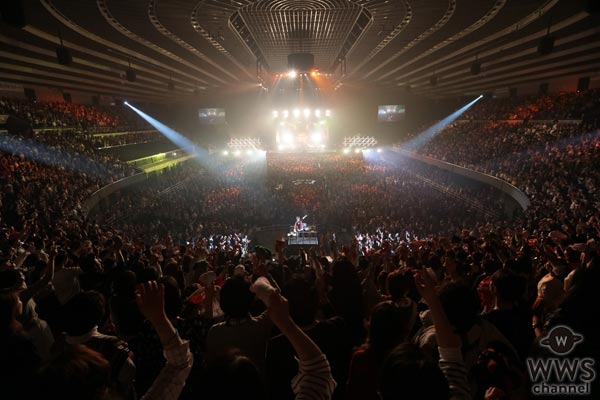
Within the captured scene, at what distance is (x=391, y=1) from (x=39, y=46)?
39.4 feet

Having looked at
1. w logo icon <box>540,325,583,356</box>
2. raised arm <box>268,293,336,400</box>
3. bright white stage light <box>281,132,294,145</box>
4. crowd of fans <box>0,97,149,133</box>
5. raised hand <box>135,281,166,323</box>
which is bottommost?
w logo icon <box>540,325,583,356</box>

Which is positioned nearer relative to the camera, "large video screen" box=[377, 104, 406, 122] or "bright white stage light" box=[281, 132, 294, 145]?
"bright white stage light" box=[281, 132, 294, 145]

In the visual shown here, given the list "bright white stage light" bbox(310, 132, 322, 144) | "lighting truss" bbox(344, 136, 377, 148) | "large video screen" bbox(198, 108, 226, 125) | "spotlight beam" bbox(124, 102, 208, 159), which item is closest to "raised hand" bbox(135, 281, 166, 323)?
"bright white stage light" bbox(310, 132, 322, 144)

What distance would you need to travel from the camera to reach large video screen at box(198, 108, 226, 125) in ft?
132

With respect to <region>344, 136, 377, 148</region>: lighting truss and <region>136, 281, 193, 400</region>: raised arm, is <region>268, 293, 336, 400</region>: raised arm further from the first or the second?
<region>344, 136, 377, 148</region>: lighting truss

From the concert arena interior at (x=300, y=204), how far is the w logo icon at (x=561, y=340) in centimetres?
3

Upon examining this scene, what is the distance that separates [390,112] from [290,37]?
26.3m

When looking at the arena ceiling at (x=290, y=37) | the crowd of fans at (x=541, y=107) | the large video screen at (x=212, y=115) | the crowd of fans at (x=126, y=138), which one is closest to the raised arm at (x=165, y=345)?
the arena ceiling at (x=290, y=37)

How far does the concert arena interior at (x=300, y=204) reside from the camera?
6.29 ft

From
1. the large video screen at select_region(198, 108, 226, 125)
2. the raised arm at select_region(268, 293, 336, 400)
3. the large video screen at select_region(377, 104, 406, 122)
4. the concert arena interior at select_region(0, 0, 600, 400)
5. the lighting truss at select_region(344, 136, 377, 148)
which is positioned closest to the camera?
the raised arm at select_region(268, 293, 336, 400)

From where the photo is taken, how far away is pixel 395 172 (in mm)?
29969

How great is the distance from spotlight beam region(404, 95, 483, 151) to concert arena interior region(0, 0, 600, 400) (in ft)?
1.31

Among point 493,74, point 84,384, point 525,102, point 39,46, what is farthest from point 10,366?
point 525,102

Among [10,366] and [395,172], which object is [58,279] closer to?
[10,366]
